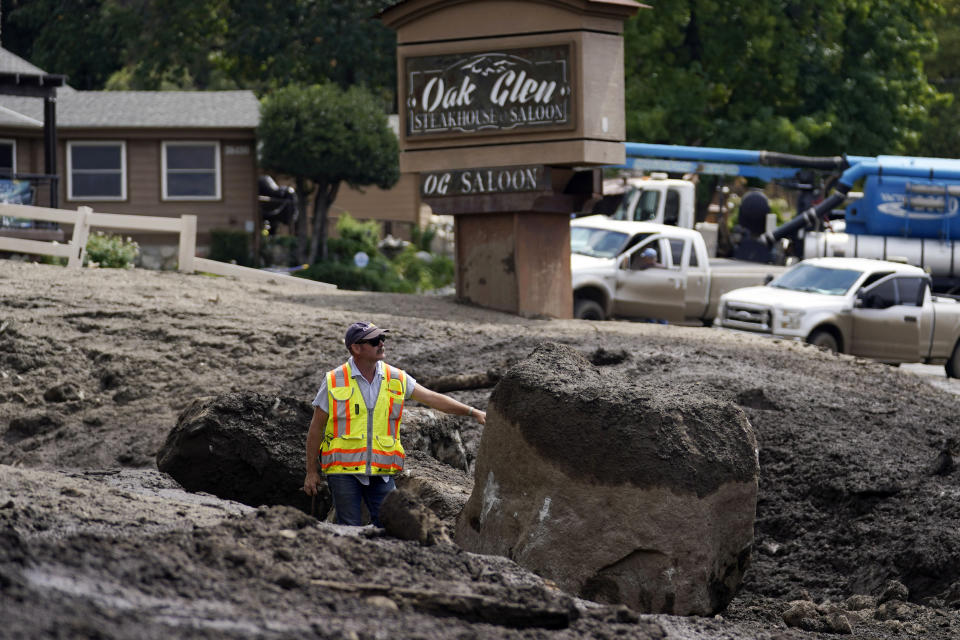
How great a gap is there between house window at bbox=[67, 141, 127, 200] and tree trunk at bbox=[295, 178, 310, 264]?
4210mm

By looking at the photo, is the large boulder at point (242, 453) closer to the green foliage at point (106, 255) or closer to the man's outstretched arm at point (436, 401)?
the man's outstretched arm at point (436, 401)

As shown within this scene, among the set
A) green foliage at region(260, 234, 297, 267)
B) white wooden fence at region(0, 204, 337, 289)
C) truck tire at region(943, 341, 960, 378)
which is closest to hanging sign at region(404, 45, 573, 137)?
white wooden fence at region(0, 204, 337, 289)

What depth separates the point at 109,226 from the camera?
62.8ft

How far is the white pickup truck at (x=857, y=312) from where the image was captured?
19984 millimetres

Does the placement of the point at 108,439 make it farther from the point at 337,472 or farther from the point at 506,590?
the point at 506,590

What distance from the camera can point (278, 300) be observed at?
16766 mm

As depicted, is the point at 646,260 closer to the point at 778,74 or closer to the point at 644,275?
the point at 644,275

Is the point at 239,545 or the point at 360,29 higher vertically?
the point at 360,29

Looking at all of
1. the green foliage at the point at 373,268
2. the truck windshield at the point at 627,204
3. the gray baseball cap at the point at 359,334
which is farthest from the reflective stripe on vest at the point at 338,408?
the green foliage at the point at 373,268

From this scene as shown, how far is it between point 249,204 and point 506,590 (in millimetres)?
28842

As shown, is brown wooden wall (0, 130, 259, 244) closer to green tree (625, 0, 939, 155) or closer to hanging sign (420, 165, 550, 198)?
green tree (625, 0, 939, 155)

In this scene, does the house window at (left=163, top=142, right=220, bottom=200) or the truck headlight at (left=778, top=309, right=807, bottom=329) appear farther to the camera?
the house window at (left=163, top=142, right=220, bottom=200)

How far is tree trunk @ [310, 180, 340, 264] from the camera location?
1312 inches

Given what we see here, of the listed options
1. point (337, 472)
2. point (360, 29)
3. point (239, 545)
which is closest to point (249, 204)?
point (360, 29)
